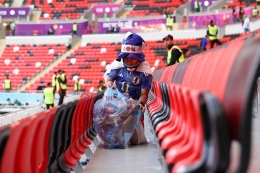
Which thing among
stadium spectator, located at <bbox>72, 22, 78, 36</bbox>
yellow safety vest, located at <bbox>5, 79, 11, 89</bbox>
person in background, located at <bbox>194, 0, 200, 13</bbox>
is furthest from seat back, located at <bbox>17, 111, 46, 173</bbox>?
stadium spectator, located at <bbox>72, 22, 78, 36</bbox>

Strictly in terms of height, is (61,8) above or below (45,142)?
above

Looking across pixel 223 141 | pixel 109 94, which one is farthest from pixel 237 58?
pixel 109 94

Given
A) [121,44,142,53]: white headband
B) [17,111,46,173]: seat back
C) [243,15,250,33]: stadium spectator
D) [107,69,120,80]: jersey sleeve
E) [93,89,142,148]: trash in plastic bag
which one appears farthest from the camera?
[243,15,250,33]: stadium spectator

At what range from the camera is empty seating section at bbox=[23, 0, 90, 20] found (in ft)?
105

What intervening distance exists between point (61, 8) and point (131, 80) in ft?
92.8

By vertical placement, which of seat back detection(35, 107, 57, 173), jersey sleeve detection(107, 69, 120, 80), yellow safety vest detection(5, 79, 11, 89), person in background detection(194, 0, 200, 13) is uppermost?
person in background detection(194, 0, 200, 13)

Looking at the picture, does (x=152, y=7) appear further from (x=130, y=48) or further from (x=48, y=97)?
(x=130, y=48)

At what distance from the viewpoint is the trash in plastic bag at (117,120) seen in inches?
194

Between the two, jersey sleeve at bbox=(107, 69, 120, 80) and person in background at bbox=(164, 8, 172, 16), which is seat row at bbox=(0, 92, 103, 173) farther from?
person in background at bbox=(164, 8, 172, 16)

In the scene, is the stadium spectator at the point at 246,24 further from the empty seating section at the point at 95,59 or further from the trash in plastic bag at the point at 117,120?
the trash in plastic bag at the point at 117,120

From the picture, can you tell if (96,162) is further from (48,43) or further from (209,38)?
(48,43)

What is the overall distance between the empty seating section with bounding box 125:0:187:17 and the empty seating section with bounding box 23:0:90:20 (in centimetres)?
330

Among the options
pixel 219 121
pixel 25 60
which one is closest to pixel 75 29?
pixel 25 60

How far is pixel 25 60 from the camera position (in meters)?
27.1
